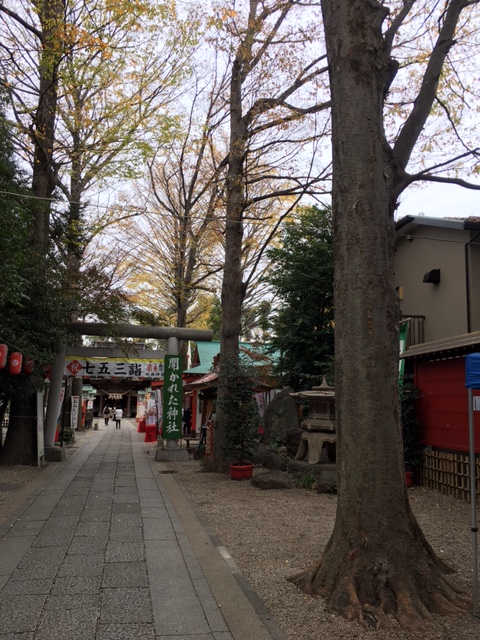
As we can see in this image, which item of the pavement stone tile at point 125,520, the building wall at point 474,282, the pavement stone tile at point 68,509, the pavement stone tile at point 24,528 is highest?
the building wall at point 474,282

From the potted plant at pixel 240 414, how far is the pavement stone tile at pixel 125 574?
260 inches

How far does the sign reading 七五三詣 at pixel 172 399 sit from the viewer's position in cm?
1581

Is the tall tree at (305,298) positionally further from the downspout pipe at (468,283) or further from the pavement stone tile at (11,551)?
the pavement stone tile at (11,551)

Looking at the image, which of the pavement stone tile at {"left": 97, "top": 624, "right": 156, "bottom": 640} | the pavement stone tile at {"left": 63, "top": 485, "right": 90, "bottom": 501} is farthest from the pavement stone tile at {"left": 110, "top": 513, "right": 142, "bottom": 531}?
the pavement stone tile at {"left": 97, "top": 624, "right": 156, "bottom": 640}

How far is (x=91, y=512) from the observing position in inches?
315

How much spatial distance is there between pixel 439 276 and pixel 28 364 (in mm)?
11216

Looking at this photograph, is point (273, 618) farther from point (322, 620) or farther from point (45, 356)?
point (45, 356)

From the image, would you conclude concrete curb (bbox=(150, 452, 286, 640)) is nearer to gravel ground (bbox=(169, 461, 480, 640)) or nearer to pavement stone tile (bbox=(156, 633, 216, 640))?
gravel ground (bbox=(169, 461, 480, 640))

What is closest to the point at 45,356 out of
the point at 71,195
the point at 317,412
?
the point at 317,412

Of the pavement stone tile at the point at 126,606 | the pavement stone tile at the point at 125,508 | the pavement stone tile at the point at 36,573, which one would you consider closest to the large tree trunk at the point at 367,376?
the pavement stone tile at the point at 126,606

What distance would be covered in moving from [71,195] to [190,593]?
17.6 m

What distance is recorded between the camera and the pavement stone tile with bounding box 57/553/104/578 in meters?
5.01

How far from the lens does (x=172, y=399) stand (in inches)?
630

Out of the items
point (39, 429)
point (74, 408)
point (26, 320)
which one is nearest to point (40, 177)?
point (26, 320)
